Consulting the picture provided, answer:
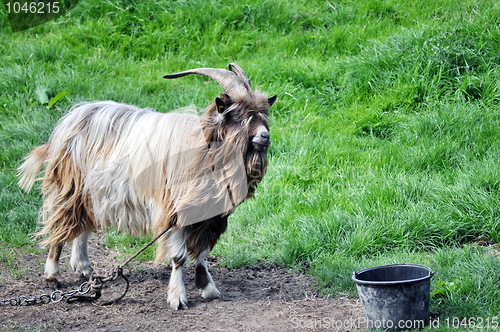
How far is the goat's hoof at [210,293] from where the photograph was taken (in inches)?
220

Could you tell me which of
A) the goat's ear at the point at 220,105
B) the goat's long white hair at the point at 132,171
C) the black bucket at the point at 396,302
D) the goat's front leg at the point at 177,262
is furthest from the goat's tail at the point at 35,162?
the black bucket at the point at 396,302

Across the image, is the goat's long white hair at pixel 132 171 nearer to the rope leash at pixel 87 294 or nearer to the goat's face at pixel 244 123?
the goat's face at pixel 244 123

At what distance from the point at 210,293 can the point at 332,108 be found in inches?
154

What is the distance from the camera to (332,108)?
8734 mm

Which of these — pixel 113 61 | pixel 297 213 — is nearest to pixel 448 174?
pixel 297 213

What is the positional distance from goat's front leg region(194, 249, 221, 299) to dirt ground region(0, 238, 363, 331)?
7 centimetres

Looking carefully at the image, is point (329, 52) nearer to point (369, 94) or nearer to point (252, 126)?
point (369, 94)

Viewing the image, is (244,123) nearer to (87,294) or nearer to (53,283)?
(87,294)

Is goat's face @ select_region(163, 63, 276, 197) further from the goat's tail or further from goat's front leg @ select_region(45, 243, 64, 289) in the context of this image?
goat's front leg @ select_region(45, 243, 64, 289)

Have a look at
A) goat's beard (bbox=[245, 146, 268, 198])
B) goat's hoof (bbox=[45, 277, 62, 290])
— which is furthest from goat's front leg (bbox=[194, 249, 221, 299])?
goat's hoof (bbox=[45, 277, 62, 290])

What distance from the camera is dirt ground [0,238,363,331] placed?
4957mm

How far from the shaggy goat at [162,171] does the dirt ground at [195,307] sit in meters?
0.21

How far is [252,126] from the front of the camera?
16.7ft

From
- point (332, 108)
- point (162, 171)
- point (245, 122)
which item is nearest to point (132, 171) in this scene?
point (162, 171)
